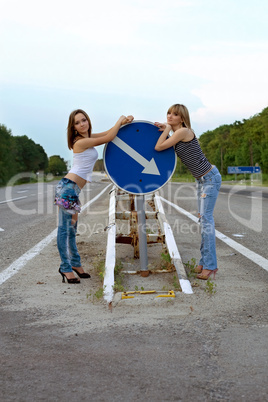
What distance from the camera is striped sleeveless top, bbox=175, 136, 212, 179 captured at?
193 inches

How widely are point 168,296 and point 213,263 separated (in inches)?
43.1

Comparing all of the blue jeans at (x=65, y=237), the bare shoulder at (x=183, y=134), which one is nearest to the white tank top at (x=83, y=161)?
the blue jeans at (x=65, y=237)

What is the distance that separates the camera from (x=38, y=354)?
3096mm

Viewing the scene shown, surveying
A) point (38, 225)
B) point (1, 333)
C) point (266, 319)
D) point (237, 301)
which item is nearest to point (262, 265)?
point (237, 301)

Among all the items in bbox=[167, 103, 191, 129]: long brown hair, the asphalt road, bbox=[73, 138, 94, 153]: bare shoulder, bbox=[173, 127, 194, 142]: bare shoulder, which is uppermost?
bbox=[167, 103, 191, 129]: long brown hair

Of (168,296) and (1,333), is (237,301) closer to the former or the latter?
(168,296)

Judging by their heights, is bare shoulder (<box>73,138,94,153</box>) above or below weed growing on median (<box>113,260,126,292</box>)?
above

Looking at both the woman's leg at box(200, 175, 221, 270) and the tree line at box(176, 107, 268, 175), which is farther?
the tree line at box(176, 107, 268, 175)

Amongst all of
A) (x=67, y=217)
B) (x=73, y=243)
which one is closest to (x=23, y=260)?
(x=73, y=243)

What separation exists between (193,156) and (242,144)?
313 feet

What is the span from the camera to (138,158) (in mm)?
4867

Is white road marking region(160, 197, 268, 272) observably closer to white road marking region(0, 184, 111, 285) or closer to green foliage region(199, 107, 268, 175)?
white road marking region(0, 184, 111, 285)

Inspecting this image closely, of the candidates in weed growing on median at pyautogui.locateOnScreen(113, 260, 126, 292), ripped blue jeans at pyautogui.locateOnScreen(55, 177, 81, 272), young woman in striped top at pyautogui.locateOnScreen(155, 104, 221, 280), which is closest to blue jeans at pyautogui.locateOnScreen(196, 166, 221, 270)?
young woman in striped top at pyautogui.locateOnScreen(155, 104, 221, 280)

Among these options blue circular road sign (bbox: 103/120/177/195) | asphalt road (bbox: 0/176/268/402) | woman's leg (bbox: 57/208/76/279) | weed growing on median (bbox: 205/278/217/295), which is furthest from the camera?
woman's leg (bbox: 57/208/76/279)
